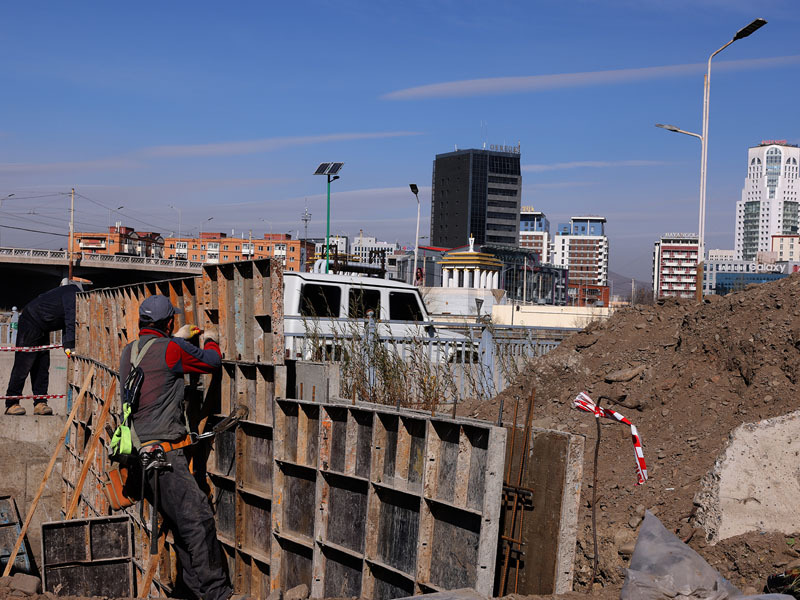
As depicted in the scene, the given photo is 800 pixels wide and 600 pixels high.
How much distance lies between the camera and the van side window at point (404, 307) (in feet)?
42.4

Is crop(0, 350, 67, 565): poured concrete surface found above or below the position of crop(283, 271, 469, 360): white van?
below

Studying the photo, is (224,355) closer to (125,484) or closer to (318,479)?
(125,484)

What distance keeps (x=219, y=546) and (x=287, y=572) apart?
0.75 m

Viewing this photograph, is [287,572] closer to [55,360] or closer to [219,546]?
[219,546]

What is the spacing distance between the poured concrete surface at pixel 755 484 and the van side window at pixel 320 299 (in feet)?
22.3

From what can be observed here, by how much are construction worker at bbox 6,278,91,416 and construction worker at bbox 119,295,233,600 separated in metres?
6.47

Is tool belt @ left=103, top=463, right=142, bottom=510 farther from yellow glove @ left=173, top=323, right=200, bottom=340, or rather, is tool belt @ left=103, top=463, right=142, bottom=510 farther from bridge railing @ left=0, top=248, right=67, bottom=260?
bridge railing @ left=0, top=248, right=67, bottom=260

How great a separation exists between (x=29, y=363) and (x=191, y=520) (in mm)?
7441

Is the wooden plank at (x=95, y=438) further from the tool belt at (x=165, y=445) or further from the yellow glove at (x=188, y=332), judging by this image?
the tool belt at (x=165, y=445)

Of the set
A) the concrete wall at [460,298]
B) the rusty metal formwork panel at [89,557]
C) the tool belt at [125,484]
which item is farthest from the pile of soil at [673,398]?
the concrete wall at [460,298]

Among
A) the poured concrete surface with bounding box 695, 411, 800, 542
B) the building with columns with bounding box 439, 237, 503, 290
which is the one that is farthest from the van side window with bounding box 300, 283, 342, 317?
the building with columns with bounding box 439, 237, 503, 290

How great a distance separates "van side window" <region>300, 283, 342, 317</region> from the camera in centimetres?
1190

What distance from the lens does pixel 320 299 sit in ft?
39.9

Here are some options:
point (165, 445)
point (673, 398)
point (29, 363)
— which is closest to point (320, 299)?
point (29, 363)
